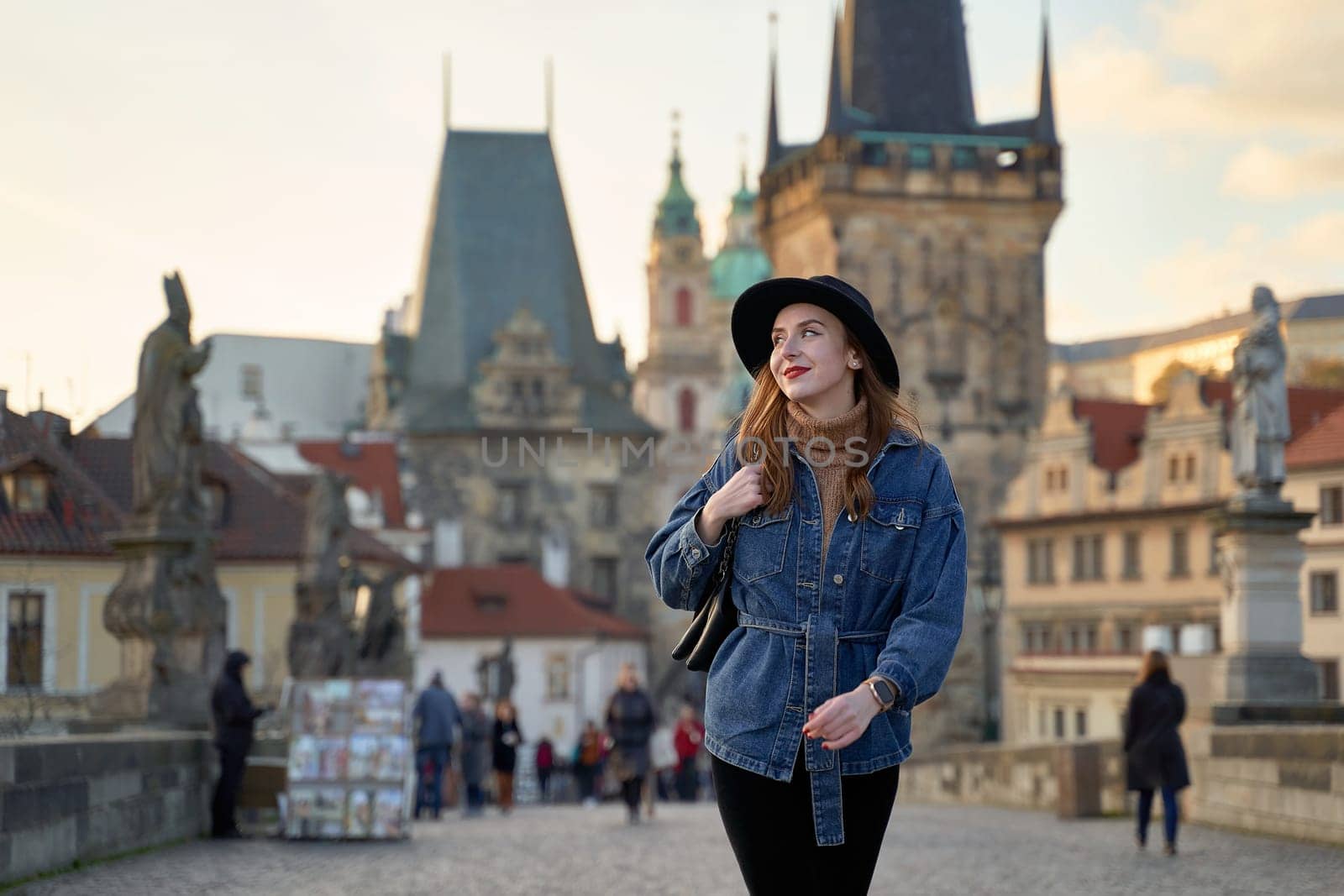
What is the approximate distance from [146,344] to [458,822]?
24.3ft

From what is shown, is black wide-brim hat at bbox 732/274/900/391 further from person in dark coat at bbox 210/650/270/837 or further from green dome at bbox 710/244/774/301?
green dome at bbox 710/244/774/301

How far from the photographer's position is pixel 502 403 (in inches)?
3046

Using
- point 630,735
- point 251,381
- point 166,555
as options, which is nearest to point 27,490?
point 630,735

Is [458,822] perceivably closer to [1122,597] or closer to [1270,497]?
[1270,497]

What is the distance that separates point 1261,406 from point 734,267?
411ft

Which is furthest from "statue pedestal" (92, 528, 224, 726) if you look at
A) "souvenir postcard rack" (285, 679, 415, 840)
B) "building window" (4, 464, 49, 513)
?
"building window" (4, 464, 49, 513)

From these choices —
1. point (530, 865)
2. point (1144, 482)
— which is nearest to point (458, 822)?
point (530, 865)

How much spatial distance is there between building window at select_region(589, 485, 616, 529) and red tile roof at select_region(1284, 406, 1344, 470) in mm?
30830

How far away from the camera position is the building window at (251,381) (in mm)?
85250

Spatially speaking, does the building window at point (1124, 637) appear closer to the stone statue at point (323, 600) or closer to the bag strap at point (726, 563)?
the stone statue at point (323, 600)

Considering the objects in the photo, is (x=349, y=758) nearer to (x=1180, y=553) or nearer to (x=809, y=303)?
(x=809, y=303)

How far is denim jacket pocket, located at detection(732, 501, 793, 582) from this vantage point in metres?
4.77

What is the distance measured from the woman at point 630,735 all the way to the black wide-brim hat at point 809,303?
47.7 feet

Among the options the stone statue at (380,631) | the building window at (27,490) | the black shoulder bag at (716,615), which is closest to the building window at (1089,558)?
the stone statue at (380,631)
